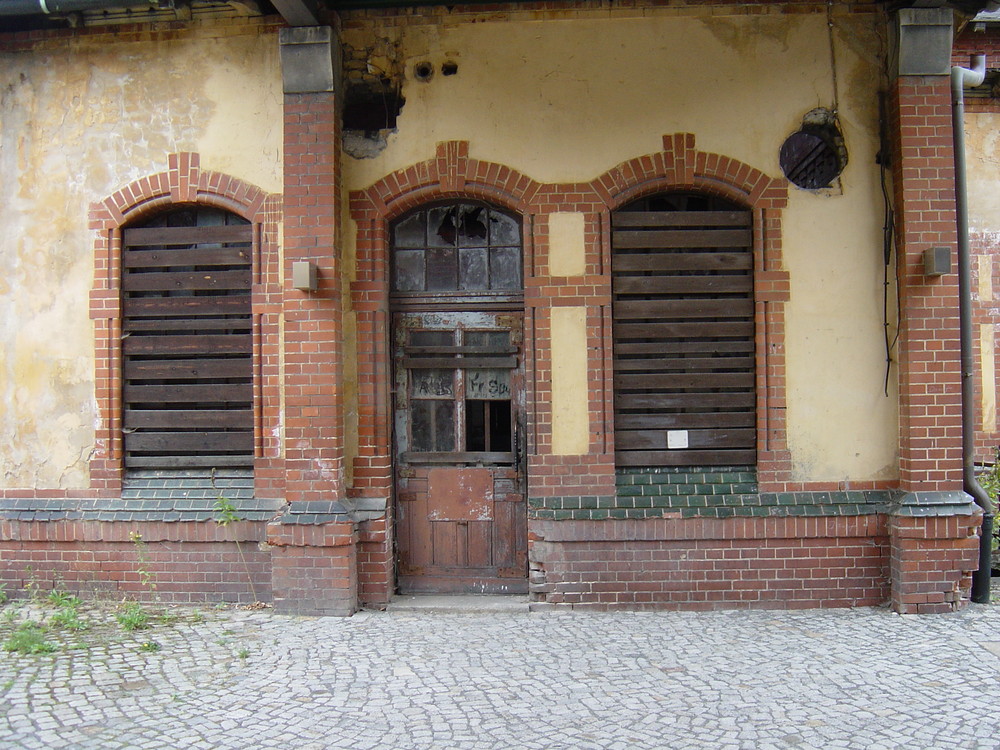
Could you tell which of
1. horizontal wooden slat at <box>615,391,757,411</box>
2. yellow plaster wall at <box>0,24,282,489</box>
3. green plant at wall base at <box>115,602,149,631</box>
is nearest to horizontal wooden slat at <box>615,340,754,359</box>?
horizontal wooden slat at <box>615,391,757,411</box>

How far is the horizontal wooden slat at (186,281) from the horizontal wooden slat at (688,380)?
3.27m

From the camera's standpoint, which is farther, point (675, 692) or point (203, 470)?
point (203, 470)

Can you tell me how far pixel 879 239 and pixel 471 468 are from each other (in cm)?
383

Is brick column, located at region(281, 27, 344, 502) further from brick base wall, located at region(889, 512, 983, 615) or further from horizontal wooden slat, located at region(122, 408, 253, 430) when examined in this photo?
brick base wall, located at region(889, 512, 983, 615)

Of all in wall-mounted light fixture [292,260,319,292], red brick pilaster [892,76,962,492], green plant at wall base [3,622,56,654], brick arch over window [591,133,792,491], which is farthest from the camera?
brick arch over window [591,133,792,491]

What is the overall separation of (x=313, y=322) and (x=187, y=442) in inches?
61.8

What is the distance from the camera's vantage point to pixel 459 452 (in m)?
6.25

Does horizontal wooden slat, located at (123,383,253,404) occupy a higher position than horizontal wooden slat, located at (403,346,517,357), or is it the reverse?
horizontal wooden slat, located at (403,346,517,357)

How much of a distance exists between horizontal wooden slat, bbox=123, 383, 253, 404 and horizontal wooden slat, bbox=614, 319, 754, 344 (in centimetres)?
316

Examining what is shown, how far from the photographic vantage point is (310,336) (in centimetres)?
581

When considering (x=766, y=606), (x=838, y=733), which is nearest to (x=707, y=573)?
(x=766, y=606)

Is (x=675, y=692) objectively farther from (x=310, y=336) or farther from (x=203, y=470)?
(x=203, y=470)

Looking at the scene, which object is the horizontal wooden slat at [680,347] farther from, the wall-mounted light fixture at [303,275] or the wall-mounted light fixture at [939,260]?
the wall-mounted light fixture at [303,275]

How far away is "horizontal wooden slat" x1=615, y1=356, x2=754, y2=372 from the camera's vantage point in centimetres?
601
